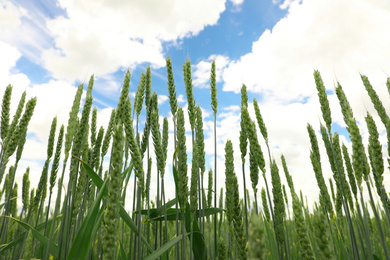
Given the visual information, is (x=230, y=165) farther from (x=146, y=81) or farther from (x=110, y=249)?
(x=146, y=81)

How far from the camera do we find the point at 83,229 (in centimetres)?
142

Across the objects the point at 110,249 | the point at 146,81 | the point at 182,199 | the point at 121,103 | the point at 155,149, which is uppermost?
the point at 146,81

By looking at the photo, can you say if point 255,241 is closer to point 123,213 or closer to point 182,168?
point 182,168

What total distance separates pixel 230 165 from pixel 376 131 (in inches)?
50.0

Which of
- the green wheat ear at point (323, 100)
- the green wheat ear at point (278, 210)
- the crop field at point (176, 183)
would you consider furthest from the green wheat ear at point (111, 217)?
the green wheat ear at point (323, 100)

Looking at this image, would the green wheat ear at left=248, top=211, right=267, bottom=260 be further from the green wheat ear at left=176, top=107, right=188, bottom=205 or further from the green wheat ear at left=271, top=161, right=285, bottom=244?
the green wheat ear at left=271, top=161, right=285, bottom=244

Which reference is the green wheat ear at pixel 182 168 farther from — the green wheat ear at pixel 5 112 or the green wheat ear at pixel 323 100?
the green wheat ear at pixel 5 112

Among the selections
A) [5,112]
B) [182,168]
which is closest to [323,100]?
[182,168]

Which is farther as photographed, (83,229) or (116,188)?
(83,229)

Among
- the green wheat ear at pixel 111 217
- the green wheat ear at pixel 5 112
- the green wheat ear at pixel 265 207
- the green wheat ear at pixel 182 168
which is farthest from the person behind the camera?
the green wheat ear at pixel 265 207

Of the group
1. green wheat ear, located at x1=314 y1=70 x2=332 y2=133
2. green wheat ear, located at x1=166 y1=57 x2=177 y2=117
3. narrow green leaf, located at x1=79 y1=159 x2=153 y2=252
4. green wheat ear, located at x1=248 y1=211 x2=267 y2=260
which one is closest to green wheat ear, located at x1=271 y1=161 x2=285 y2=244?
green wheat ear, located at x1=314 y1=70 x2=332 y2=133

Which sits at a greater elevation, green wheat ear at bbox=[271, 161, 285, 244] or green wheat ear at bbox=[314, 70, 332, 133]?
green wheat ear at bbox=[314, 70, 332, 133]

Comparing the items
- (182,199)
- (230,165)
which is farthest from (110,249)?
(230,165)

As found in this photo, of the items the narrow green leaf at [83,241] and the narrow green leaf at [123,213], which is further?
the narrow green leaf at [123,213]
